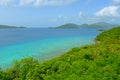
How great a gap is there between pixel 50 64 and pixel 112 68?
419 centimetres

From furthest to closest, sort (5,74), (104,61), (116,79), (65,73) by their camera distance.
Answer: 1. (104,61)
2. (5,74)
3. (65,73)
4. (116,79)

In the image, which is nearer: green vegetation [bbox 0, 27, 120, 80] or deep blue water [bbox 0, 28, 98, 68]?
green vegetation [bbox 0, 27, 120, 80]

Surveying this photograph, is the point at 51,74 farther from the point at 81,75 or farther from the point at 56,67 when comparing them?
the point at 81,75

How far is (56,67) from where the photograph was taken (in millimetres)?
15906

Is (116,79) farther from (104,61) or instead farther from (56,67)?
(56,67)

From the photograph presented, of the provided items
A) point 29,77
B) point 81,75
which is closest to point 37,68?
point 29,77

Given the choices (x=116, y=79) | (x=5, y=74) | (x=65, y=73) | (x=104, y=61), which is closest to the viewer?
(x=116, y=79)

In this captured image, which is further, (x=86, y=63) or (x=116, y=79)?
(x=86, y=63)

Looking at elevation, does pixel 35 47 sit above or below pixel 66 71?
below

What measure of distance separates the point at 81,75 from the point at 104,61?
3116 mm

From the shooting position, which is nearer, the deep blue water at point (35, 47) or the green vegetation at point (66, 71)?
the green vegetation at point (66, 71)

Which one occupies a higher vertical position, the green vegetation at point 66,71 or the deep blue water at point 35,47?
the green vegetation at point 66,71

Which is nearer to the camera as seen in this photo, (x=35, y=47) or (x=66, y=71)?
(x=66, y=71)

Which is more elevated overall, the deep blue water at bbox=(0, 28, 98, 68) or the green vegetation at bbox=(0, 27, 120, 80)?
the green vegetation at bbox=(0, 27, 120, 80)
